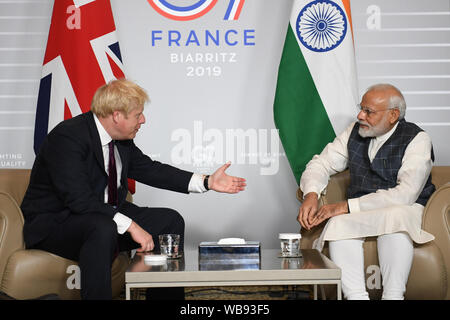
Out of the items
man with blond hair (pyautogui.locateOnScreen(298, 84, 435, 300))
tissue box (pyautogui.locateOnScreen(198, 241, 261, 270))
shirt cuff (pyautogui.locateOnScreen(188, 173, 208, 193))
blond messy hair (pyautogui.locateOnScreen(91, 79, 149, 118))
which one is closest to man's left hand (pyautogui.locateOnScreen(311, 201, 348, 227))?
man with blond hair (pyautogui.locateOnScreen(298, 84, 435, 300))

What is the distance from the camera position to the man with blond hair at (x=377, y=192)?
2670 millimetres

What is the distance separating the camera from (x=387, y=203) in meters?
2.88

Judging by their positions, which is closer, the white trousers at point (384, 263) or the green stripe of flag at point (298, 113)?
the white trousers at point (384, 263)

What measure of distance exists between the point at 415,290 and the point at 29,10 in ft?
9.65

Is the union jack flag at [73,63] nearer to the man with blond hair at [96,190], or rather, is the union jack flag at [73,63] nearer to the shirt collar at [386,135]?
the man with blond hair at [96,190]

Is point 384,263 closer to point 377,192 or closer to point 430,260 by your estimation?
point 430,260

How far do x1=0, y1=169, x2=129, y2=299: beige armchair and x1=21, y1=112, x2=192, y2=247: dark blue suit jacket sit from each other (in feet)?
0.20

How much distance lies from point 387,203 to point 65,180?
1.42m

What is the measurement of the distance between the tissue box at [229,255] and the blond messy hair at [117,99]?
76 cm

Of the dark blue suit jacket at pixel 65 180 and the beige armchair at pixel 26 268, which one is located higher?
the dark blue suit jacket at pixel 65 180

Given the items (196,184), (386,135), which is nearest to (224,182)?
(196,184)

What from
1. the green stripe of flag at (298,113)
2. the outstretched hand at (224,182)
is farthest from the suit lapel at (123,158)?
the green stripe of flag at (298,113)

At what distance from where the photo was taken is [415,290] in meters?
2.72

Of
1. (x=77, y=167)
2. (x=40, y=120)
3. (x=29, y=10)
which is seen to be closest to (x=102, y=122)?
(x=77, y=167)
